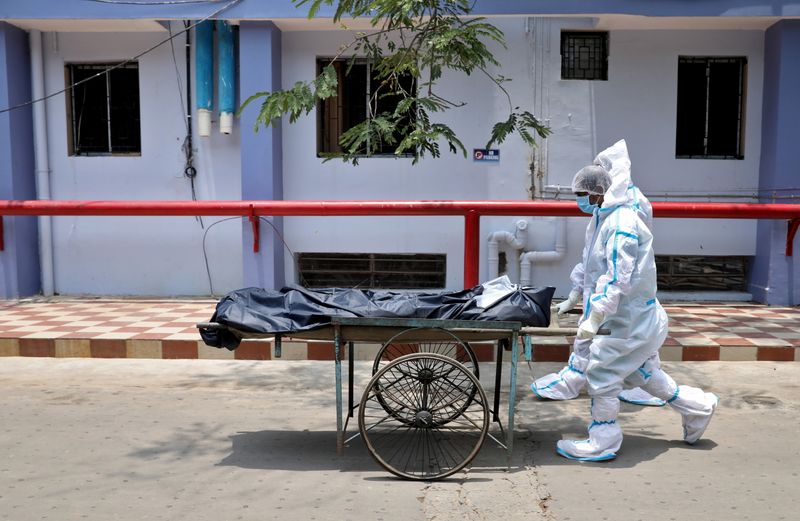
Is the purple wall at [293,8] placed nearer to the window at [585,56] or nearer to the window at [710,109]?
the window at [585,56]

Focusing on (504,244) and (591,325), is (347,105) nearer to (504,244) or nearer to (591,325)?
(504,244)

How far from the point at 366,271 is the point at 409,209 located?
234 cm

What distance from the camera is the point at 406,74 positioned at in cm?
909

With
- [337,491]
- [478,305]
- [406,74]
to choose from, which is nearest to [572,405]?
[478,305]

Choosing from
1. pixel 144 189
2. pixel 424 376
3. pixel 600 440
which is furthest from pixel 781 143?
pixel 144 189

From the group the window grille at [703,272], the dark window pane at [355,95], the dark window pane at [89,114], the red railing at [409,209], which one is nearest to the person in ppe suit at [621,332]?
the red railing at [409,209]

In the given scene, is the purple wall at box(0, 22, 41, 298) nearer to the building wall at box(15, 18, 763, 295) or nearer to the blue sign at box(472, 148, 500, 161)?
the building wall at box(15, 18, 763, 295)

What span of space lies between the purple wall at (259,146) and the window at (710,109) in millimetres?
5033

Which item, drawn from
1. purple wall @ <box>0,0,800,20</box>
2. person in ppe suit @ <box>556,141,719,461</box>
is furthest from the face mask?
purple wall @ <box>0,0,800,20</box>

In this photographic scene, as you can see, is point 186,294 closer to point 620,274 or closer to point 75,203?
point 75,203

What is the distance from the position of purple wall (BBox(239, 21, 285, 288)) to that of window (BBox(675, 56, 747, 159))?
16.5ft

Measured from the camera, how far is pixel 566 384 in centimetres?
553

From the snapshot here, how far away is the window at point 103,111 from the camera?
9703 millimetres

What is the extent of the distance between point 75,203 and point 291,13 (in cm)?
323
